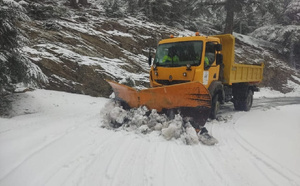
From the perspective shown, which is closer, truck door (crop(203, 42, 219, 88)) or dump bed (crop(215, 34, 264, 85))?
truck door (crop(203, 42, 219, 88))

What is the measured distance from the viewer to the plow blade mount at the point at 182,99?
16.6 ft

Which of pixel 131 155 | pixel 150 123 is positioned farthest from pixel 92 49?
pixel 131 155

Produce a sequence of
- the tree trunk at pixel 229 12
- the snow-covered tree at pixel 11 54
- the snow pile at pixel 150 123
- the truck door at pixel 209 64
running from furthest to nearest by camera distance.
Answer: the tree trunk at pixel 229 12 → the truck door at pixel 209 64 → the snow-covered tree at pixel 11 54 → the snow pile at pixel 150 123

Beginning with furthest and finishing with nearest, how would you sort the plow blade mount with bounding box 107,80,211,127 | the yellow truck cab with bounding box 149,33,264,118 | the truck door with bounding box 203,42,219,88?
the truck door with bounding box 203,42,219,88
the yellow truck cab with bounding box 149,33,264,118
the plow blade mount with bounding box 107,80,211,127

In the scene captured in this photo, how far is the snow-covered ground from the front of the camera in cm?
Result: 308

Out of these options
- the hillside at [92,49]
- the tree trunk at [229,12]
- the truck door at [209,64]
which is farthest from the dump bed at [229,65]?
the tree trunk at [229,12]

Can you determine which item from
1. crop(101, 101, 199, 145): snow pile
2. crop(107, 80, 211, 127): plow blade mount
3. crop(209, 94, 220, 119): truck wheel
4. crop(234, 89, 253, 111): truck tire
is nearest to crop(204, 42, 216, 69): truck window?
crop(209, 94, 220, 119): truck wheel

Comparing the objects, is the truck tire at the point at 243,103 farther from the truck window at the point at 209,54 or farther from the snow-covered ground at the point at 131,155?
the truck window at the point at 209,54

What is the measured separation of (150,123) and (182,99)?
912 millimetres

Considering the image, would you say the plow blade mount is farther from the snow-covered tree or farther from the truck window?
the snow-covered tree

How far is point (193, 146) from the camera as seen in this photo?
4.40 m

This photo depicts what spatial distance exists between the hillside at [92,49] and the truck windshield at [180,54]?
3242 mm

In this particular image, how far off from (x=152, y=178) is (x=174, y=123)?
193 centimetres

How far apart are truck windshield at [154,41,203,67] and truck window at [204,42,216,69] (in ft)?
0.69
